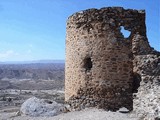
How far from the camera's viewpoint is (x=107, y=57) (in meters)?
13.4

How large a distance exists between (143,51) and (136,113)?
10.1 ft

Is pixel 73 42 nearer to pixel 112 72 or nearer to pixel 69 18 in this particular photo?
pixel 69 18

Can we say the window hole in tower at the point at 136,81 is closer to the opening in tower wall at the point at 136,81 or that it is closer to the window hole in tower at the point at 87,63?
the opening in tower wall at the point at 136,81

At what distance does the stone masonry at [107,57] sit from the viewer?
527 inches

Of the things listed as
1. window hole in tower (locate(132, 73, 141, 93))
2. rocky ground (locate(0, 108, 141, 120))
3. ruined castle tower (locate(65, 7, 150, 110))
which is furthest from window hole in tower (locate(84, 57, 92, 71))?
window hole in tower (locate(132, 73, 141, 93))

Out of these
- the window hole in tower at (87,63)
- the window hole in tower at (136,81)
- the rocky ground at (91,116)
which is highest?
the window hole in tower at (87,63)

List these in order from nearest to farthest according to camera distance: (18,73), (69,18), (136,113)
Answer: (136,113)
(69,18)
(18,73)

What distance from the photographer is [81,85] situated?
543 inches

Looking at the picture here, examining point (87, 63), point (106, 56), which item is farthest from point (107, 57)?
point (87, 63)

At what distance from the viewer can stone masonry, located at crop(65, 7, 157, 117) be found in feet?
43.9

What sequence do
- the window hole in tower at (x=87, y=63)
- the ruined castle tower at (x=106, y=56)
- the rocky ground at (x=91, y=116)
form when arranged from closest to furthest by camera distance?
the rocky ground at (x=91, y=116)
the ruined castle tower at (x=106, y=56)
the window hole in tower at (x=87, y=63)

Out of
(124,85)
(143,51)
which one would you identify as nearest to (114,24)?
(143,51)

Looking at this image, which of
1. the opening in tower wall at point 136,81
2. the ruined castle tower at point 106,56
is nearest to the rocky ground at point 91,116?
the ruined castle tower at point 106,56

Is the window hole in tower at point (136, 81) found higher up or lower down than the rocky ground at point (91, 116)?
higher up
